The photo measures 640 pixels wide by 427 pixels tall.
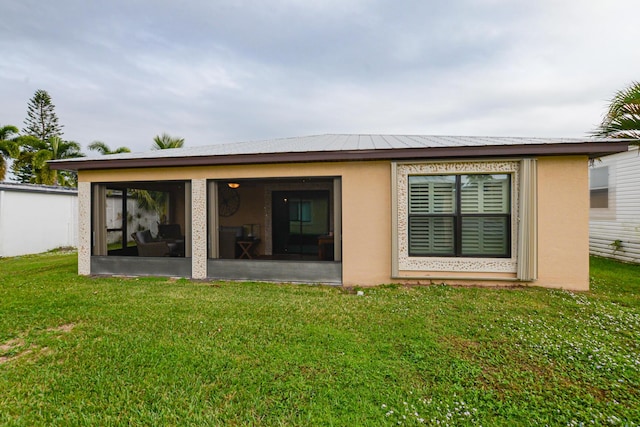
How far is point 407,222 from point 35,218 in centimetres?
1451

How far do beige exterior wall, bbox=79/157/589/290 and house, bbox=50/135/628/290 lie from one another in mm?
20

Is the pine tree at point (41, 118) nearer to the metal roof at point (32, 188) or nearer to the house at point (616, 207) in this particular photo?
the metal roof at point (32, 188)

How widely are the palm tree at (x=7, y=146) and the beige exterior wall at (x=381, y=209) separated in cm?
1312

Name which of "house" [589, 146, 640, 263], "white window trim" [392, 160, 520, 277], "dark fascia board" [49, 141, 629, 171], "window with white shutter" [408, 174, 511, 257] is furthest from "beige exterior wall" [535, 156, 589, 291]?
"house" [589, 146, 640, 263]

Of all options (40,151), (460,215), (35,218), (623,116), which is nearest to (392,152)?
(460,215)

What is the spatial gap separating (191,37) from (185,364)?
46.1ft

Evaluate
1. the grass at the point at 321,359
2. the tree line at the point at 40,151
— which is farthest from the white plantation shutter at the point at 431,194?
the tree line at the point at 40,151

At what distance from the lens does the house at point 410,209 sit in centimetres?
548

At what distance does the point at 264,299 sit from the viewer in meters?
5.01

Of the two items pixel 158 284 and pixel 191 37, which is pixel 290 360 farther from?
pixel 191 37

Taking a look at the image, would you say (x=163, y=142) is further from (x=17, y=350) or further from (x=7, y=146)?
(x=17, y=350)

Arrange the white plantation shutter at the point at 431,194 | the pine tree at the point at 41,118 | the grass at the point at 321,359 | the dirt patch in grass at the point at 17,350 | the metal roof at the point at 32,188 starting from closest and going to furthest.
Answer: the grass at the point at 321,359 → the dirt patch in grass at the point at 17,350 → the white plantation shutter at the point at 431,194 → the metal roof at the point at 32,188 → the pine tree at the point at 41,118

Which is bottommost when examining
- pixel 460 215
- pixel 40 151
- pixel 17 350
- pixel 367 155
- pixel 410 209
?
pixel 17 350

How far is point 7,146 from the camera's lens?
15.0m
